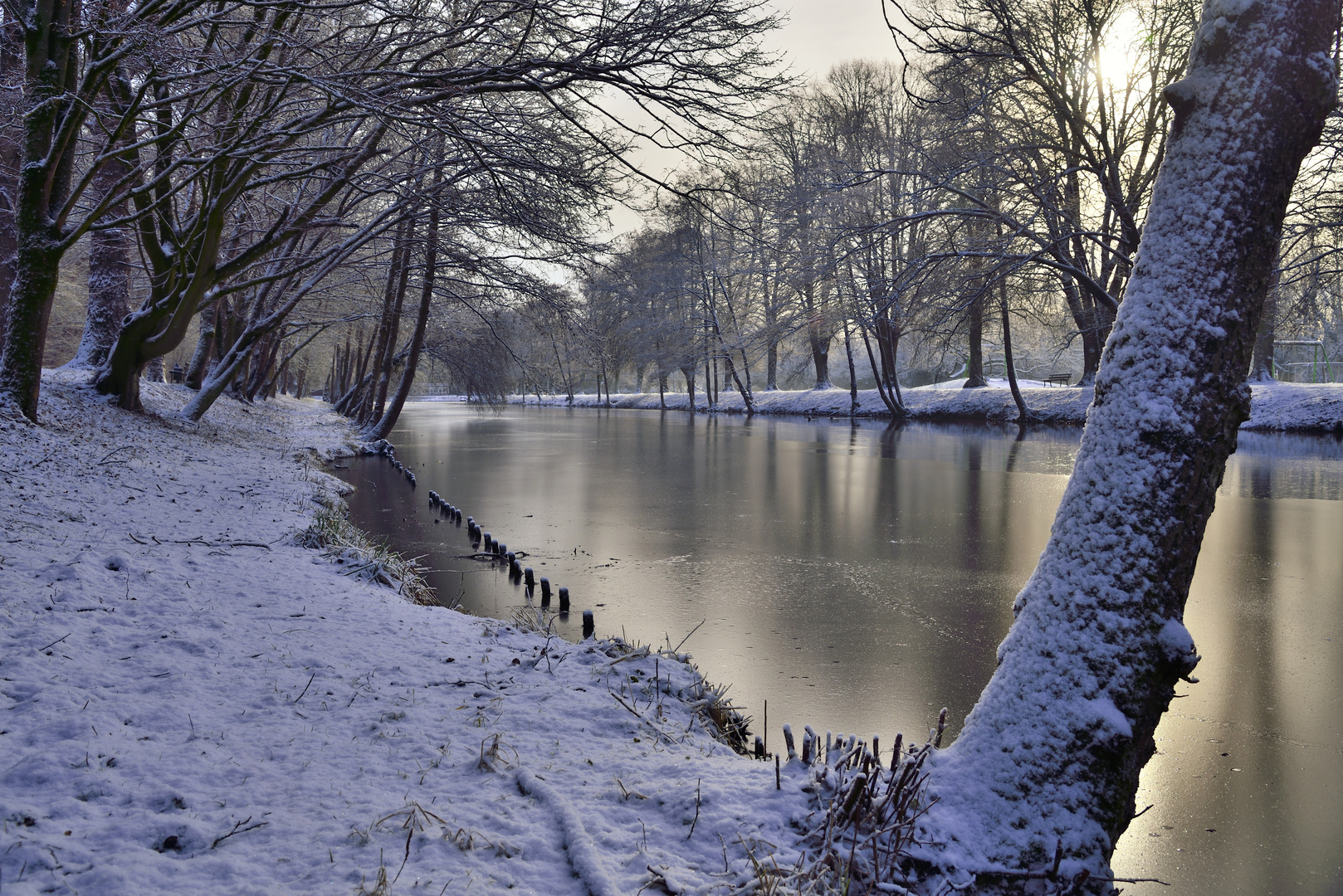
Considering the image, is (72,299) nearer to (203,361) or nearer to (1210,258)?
(203,361)

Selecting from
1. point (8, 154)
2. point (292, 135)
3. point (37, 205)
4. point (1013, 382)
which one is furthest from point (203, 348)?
point (1013, 382)

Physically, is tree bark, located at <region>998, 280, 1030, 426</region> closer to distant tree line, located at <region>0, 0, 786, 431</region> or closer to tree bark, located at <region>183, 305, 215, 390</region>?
distant tree line, located at <region>0, 0, 786, 431</region>

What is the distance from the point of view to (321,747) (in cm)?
286

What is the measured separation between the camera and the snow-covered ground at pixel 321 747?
7.20 feet

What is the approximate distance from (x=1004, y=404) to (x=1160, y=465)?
88.0 ft

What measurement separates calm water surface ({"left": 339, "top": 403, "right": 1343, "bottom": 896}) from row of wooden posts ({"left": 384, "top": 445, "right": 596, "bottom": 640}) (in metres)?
0.18

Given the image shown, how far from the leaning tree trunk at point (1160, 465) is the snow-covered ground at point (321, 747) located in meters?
0.70

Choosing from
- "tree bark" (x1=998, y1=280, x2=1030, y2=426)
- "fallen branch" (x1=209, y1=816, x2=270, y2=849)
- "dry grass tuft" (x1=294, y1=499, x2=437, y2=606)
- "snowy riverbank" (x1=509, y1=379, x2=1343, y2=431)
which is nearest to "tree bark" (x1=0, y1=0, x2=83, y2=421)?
"dry grass tuft" (x1=294, y1=499, x2=437, y2=606)

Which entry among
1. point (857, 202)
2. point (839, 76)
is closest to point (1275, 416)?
point (857, 202)

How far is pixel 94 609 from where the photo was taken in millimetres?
3869

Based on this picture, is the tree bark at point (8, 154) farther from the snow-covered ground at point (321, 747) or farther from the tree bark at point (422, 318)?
the snow-covered ground at point (321, 747)

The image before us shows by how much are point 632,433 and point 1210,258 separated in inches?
961

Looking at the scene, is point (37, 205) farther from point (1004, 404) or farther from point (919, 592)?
point (1004, 404)

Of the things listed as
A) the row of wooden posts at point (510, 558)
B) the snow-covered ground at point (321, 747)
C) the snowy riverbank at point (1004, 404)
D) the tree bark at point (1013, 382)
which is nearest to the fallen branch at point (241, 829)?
the snow-covered ground at point (321, 747)
